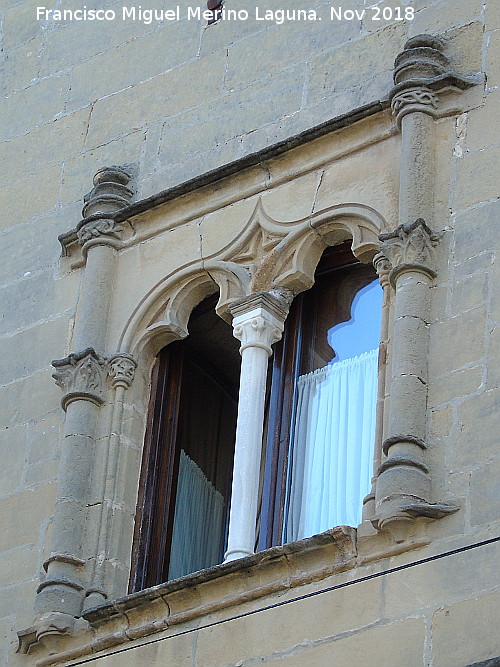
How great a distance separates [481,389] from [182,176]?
2485mm

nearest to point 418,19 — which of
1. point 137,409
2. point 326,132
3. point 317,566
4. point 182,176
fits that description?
point 326,132

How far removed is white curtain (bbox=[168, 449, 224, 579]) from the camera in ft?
30.4

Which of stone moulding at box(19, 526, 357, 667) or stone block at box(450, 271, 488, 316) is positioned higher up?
stone block at box(450, 271, 488, 316)

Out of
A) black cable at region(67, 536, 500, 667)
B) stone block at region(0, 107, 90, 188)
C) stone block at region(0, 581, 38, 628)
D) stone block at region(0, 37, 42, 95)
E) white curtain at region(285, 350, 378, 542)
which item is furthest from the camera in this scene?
stone block at region(0, 37, 42, 95)

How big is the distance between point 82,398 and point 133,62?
220 centimetres

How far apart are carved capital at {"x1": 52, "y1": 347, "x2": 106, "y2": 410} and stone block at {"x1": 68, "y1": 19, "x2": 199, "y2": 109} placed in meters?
1.83

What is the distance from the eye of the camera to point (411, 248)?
28.5 ft

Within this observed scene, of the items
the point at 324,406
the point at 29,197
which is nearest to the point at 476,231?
the point at 324,406

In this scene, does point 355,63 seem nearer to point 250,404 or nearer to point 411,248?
point 411,248

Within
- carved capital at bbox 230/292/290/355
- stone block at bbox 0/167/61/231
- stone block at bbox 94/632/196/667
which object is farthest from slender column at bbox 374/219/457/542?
stone block at bbox 0/167/61/231

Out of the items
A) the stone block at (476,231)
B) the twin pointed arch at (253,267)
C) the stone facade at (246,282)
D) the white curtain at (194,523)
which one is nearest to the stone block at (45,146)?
the stone facade at (246,282)

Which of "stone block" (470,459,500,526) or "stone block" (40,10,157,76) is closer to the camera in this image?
"stone block" (470,459,500,526)

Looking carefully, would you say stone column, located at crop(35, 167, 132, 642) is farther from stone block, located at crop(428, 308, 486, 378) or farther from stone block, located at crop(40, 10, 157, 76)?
stone block, located at crop(428, 308, 486, 378)

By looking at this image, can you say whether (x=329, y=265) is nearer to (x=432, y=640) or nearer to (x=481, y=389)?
(x=481, y=389)
